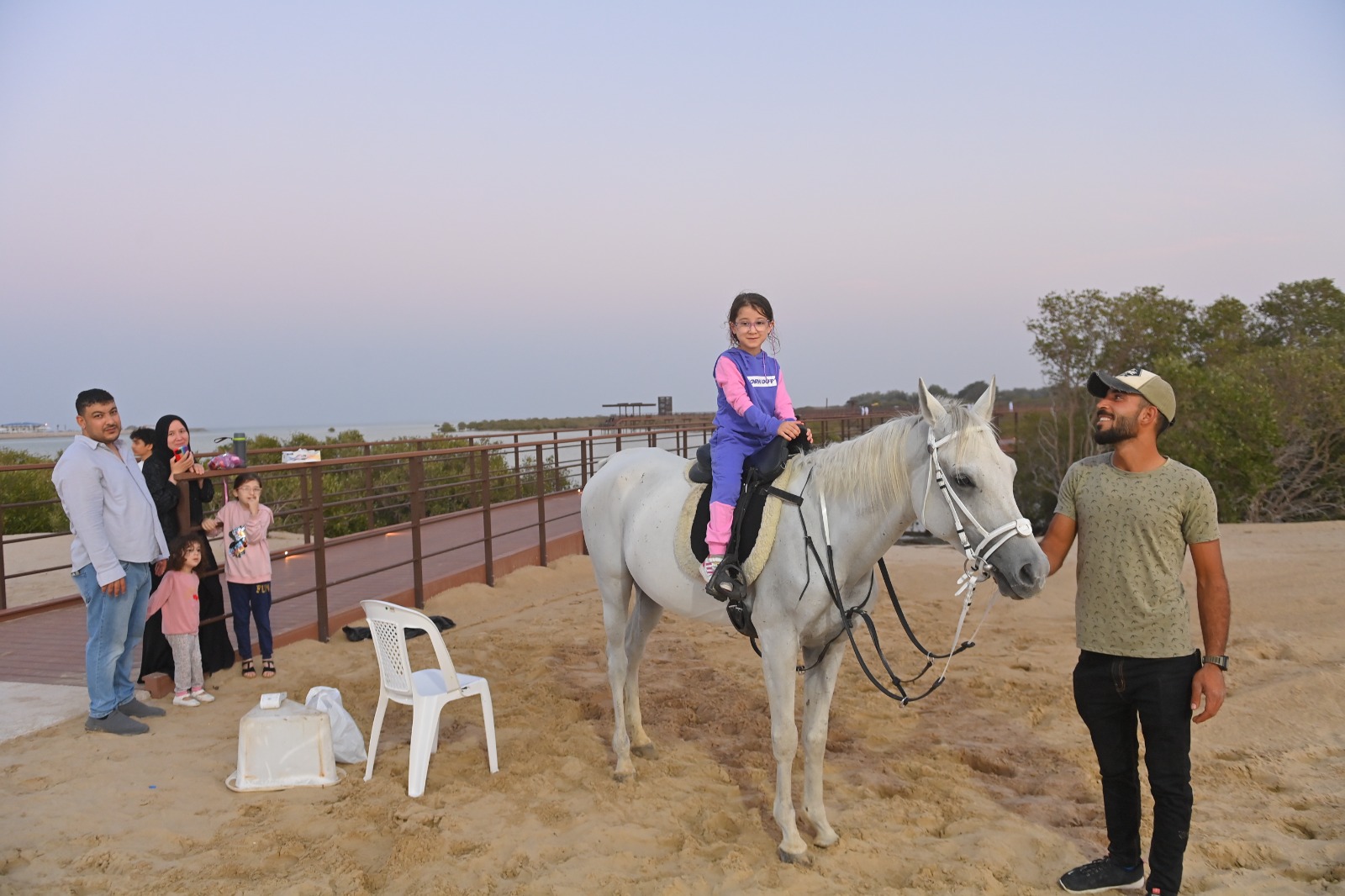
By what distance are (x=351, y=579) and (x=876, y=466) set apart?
446 centimetres

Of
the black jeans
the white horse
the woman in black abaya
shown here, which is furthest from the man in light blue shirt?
the black jeans

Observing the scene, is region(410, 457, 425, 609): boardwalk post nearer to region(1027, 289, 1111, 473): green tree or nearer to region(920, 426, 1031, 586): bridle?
region(920, 426, 1031, 586): bridle

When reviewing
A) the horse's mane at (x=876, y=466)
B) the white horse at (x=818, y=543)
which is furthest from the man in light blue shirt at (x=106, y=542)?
the horse's mane at (x=876, y=466)

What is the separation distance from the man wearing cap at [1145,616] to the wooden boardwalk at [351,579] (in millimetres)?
4410

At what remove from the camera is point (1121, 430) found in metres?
2.34

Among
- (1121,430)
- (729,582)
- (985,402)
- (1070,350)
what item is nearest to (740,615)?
(729,582)

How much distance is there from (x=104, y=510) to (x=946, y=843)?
4.01m

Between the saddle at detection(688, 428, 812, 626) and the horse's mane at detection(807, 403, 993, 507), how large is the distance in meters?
0.20

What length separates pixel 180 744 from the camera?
3660 mm

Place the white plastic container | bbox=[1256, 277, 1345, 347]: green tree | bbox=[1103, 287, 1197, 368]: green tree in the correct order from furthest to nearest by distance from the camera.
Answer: bbox=[1256, 277, 1345, 347]: green tree → bbox=[1103, 287, 1197, 368]: green tree → the white plastic container

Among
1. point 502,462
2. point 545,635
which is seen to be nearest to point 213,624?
point 545,635

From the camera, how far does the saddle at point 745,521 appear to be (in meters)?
2.93

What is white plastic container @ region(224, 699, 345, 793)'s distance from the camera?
3.25 metres

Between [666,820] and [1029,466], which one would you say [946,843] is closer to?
[666,820]
